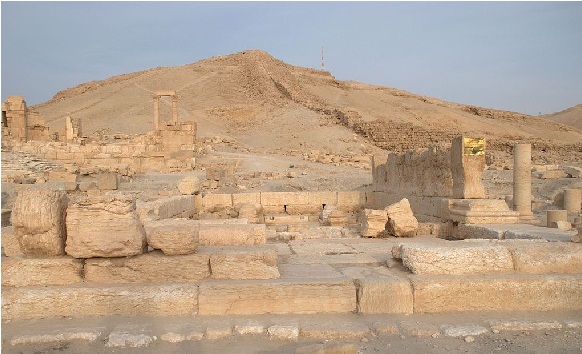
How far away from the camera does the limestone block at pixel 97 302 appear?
441cm

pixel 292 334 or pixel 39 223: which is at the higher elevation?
pixel 39 223

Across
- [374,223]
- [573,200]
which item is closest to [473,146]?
[374,223]

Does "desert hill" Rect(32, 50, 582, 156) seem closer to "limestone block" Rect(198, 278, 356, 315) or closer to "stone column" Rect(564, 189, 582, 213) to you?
"stone column" Rect(564, 189, 582, 213)

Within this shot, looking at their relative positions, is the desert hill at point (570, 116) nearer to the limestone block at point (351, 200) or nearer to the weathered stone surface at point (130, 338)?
the limestone block at point (351, 200)

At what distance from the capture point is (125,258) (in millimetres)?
4711

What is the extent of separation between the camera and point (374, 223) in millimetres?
8414

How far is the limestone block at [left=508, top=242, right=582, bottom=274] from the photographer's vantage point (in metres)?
4.98

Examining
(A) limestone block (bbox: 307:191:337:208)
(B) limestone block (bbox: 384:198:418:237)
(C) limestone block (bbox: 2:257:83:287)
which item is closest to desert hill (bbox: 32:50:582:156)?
(A) limestone block (bbox: 307:191:337:208)

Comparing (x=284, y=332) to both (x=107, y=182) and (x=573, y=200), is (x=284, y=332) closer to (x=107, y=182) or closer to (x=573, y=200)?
(x=573, y=200)

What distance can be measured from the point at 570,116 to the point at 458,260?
81495mm

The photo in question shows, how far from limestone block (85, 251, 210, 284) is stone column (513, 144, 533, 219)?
25.8 feet

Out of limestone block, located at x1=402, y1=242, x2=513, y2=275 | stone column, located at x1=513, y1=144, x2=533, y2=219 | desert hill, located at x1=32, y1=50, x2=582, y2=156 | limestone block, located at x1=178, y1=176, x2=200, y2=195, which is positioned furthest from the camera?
desert hill, located at x1=32, y1=50, x2=582, y2=156

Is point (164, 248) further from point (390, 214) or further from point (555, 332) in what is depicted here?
point (390, 214)

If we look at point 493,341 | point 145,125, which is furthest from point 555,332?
point 145,125
